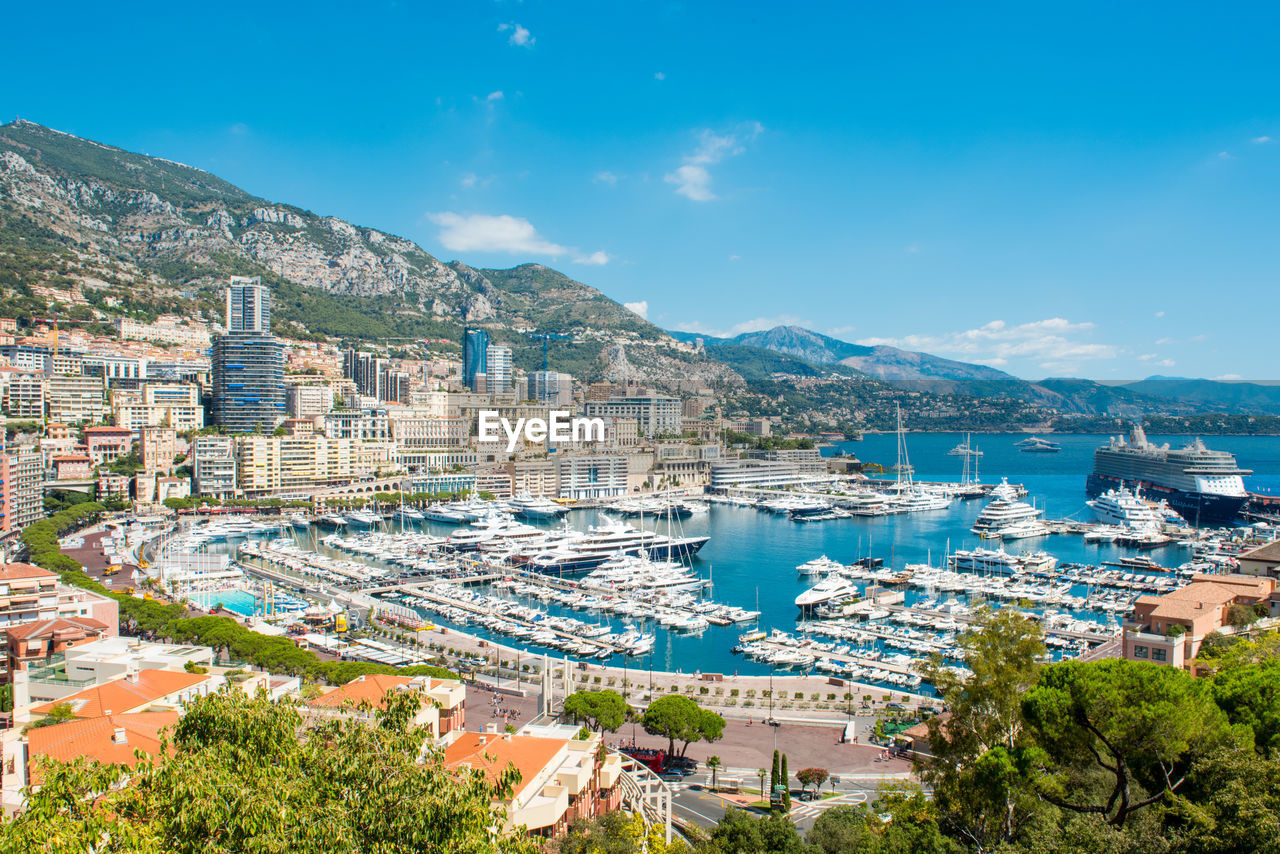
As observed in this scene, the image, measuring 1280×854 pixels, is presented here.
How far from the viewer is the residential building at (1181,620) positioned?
52.0 ft

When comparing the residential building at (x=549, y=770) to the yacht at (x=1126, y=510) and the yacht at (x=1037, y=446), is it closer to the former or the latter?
the yacht at (x=1126, y=510)

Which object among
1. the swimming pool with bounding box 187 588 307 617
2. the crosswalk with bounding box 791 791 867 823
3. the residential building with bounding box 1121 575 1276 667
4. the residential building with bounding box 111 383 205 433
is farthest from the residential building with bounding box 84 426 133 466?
the residential building with bounding box 1121 575 1276 667

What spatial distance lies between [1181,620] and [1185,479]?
48.8 meters

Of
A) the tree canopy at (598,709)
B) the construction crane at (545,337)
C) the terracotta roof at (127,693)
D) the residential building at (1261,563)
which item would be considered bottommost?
the tree canopy at (598,709)

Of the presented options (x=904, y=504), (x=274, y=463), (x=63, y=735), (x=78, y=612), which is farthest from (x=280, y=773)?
(x=904, y=504)

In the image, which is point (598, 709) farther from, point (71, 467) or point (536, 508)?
point (71, 467)

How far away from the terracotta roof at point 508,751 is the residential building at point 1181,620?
10.9 meters

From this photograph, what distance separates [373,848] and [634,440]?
79245mm

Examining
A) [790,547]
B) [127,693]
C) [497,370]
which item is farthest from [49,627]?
[497,370]

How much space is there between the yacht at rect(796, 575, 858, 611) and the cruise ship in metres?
32.9

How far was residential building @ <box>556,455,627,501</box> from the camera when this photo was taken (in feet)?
219

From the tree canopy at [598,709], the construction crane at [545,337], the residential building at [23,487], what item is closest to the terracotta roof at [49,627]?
the tree canopy at [598,709]

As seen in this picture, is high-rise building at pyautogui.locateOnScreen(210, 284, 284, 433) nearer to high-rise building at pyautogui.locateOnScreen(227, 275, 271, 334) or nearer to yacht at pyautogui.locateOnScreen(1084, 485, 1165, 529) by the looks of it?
high-rise building at pyautogui.locateOnScreen(227, 275, 271, 334)

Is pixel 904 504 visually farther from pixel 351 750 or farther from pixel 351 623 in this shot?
pixel 351 750
